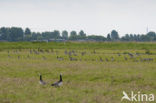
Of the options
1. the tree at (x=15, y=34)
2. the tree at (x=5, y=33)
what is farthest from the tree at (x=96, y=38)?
the tree at (x=5, y=33)

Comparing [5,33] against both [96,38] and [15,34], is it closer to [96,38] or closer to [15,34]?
[15,34]

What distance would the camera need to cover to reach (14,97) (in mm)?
15266

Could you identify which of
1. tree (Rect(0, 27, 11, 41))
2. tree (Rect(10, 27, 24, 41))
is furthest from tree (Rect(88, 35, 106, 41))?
tree (Rect(0, 27, 11, 41))

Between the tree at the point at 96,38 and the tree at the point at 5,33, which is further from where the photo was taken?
the tree at the point at 5,33

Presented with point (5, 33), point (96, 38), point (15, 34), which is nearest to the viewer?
point (96, 38)

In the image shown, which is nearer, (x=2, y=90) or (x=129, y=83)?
(x=2, y=90)

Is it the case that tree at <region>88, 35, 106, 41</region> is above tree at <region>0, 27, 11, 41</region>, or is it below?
below

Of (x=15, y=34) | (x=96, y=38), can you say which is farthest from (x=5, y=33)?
(x=96, y=38)

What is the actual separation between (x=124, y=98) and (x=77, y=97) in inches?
101

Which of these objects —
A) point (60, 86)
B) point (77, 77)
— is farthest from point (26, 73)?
point (60, 86)

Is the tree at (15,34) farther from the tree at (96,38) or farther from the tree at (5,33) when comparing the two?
the tree at (96,38)

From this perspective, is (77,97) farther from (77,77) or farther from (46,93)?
(77,77)

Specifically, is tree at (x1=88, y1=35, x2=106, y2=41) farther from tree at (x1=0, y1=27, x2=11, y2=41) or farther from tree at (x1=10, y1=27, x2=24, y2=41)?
tree at (x1=0, y1=27, x2=11, y2=41)

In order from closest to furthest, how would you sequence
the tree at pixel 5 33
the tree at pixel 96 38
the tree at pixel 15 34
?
the tree at pixel 96 38
the tree at pixel 15 34
the tree at pixel 5 33
